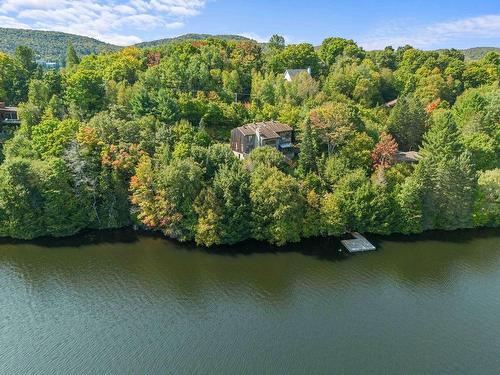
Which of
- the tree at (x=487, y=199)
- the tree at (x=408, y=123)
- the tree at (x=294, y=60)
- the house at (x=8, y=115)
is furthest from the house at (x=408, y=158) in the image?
the house at (x=8, y=115)

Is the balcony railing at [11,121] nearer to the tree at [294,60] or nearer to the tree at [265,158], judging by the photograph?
the tree at [265,158]

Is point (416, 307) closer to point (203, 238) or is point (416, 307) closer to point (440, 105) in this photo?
point (203, 238)

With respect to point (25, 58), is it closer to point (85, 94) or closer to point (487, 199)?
point (85, 94)

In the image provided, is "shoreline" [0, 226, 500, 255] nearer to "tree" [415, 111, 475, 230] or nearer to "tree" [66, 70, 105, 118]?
"tree" [415, 111, 475, 230]

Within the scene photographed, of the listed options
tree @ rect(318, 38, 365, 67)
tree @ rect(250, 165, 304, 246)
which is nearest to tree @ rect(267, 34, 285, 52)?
tree @ rect(318, 38, 365, 67)

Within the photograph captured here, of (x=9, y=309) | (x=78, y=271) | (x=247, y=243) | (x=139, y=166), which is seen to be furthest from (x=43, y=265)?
(x=247, y=243)
